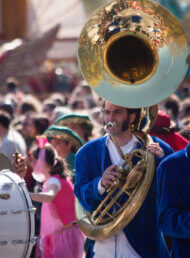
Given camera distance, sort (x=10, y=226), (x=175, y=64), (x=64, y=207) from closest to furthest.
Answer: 1. (x=10, y=226)
2. (x=175, y=64)
3. (x=64, y=207)

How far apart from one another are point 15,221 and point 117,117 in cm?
91

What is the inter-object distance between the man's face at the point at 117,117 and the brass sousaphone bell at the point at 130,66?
4.1 inches

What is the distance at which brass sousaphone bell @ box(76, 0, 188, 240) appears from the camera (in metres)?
3.81

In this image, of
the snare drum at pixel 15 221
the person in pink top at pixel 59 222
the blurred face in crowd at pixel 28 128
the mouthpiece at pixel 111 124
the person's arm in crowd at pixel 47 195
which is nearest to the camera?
the snare drum at pixel 15 221

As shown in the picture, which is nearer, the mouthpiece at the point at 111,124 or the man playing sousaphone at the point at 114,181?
the man playing sousaphone at the point at 114,181

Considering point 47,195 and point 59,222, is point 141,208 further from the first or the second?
point 59,222

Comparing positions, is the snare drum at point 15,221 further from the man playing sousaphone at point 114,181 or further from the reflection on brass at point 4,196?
the man playing sousaphone at point 114,181

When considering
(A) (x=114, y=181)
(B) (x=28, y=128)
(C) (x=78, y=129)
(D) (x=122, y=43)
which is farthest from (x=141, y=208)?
(B) (x=28, y=128)

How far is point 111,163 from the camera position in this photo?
3.98m

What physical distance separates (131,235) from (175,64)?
1063 mm

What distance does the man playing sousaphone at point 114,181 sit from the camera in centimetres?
383

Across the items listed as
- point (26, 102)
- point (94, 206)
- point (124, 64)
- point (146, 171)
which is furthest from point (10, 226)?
point (26, 102)

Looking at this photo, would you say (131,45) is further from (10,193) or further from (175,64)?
(10,193)

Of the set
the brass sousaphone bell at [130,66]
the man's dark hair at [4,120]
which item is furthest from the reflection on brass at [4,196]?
the man's dark hair at [4,120]
